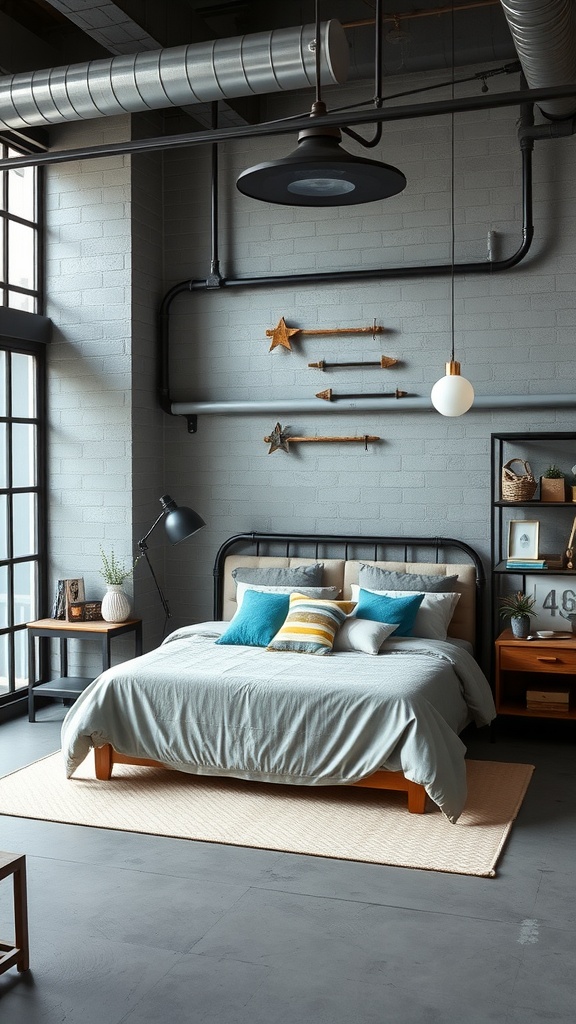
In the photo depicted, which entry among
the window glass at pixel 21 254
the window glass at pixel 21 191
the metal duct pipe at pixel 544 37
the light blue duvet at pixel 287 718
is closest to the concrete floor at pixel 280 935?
the light blue duvet at pixel 287 718

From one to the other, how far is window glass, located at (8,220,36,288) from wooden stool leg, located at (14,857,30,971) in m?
4.61

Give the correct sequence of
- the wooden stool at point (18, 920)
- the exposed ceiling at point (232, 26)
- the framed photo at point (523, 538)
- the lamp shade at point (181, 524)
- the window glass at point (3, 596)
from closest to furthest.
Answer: the wooden stool at point (18, 920) → the exposed ceiling at point (232, 26) → the framed photo at point (523, 538) → the lamp shade at point (181, 524) → the window glass at point (3, 596)

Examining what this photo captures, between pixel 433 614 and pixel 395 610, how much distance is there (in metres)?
0.31

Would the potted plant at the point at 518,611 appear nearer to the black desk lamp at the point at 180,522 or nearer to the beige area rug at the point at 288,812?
the beige area rug at the point at 288,812

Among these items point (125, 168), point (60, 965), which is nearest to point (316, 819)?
point (60, 965)

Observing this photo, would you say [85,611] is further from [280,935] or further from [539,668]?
[280,935]

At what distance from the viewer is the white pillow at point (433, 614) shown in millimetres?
6176

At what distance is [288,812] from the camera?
16.2 feet

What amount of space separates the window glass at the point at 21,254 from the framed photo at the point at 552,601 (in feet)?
13.1

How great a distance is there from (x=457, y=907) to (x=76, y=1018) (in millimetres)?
1518

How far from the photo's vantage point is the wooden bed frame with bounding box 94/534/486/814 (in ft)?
21.5

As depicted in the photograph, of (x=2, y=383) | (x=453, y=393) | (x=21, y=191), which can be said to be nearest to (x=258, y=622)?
(x=453, y=393)

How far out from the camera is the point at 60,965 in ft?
11.3

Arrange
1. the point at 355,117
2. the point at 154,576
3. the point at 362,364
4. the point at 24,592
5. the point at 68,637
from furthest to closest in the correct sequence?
the point at 154,576 < the point at 24,592 < the point at 362,364 < the point at 68,637 < the point at 355,117
